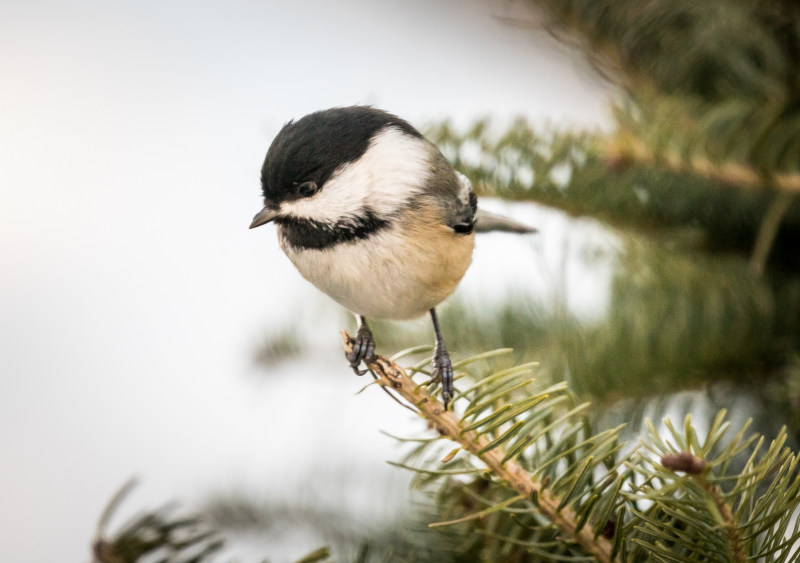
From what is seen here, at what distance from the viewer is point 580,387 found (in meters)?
0.41

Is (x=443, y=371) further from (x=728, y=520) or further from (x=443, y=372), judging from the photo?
(x=728, y=520)

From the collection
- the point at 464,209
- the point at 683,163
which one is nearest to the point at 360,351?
the point at 464,209

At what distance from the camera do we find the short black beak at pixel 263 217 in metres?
0.34

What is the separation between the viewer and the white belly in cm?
34


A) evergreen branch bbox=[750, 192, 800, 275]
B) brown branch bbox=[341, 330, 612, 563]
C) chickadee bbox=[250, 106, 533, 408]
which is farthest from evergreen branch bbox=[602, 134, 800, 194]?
brown branch bbox=[341, 330, 612, 563]

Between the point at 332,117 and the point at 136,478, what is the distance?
225 mm

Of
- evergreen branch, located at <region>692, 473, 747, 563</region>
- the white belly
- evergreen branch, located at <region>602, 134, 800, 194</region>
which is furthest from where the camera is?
evergreen branch, located at <region>602, 134, 800, 194</region>

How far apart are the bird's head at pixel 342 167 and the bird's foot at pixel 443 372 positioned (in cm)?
8

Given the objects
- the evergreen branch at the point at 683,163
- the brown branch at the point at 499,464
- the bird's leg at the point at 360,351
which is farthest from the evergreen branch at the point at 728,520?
the evergreen branch at the point at 683,163

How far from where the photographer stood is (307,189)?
36cm

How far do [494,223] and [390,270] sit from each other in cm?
12

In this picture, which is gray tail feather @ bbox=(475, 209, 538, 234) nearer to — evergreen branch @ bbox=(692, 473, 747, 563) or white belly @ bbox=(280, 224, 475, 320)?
white belly @ bbox=(280, 224, 475, 320)

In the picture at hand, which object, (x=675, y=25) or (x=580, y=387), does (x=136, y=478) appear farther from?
(x=675, y=25)

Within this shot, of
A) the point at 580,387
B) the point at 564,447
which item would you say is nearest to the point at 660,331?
the point at 580,387
